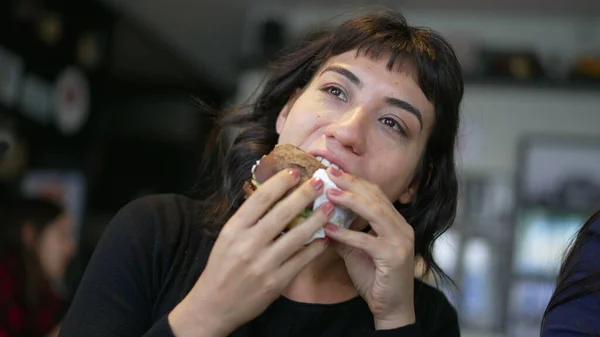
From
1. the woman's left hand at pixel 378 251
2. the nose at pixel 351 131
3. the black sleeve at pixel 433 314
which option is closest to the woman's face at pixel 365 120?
the nose at pixel 351 131

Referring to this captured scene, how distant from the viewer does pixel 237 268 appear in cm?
125

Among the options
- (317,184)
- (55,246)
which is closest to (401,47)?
(317,184)

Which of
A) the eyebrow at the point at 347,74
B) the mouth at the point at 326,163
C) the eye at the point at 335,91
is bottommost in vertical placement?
the mouth at the point at 326,163

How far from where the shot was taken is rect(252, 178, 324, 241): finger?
1261 mm

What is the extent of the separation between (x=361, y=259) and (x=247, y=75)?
3.81 m

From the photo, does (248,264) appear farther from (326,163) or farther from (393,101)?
(393,101)

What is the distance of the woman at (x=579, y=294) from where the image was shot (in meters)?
1.21

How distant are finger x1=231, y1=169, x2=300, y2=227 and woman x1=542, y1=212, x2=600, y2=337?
424 mm

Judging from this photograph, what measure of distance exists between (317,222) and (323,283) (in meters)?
0.36

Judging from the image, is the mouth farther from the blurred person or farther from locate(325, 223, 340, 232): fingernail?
the blurred person

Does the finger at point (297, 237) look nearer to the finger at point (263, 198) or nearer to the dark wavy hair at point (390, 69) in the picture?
the finger at point (263, 198)

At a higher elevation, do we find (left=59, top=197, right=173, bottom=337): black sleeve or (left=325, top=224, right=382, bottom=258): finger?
(left=325, top=224, right=382, bottom=258): finger

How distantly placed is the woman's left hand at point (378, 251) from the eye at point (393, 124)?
0.59 feet

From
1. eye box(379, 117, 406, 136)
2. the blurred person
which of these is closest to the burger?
eye box(379, 117, 406, 136)
